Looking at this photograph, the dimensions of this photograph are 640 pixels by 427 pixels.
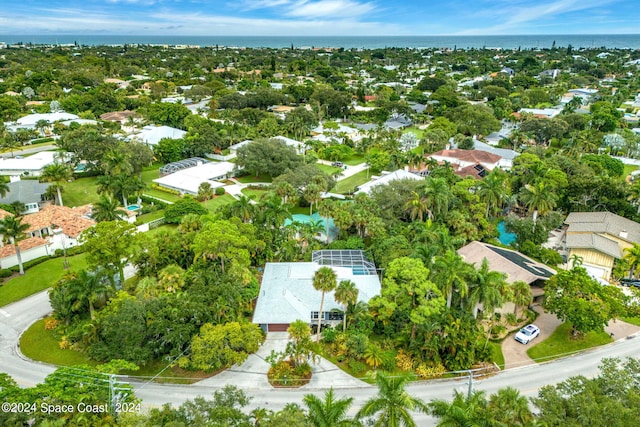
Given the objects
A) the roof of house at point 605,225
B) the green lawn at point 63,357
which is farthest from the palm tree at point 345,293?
the roof of house at point 605,225

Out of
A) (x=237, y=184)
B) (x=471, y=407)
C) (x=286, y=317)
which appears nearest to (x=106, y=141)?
(x=237, y=184)

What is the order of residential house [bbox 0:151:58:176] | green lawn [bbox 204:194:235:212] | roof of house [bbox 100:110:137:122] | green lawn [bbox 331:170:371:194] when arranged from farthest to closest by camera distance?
roof of house [bbox 100:110:137:122]
residential house [bbox 0:151:58:176]
green lawn [bbox 331:170:371:194]
green lawn [bbox 204:194:235:212]

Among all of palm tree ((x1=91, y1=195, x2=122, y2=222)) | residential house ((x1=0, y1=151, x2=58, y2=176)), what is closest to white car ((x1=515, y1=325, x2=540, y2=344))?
palm tree ((x1=91, y1=195, x2=122, y2=222))

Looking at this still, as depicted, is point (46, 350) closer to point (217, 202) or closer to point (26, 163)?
point (217, 202)

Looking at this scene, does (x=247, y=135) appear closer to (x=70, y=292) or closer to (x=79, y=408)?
(x=70, y=292)

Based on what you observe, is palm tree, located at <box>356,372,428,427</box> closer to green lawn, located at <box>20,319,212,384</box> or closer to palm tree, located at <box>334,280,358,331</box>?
palm tree, located at <box>334,280,358,331</box>

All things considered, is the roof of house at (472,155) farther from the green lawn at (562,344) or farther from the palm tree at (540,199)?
the green lawn at (562,344)

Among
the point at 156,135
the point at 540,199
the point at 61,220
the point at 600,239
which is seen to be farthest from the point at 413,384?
the point at 156,135
